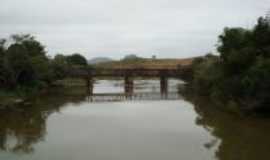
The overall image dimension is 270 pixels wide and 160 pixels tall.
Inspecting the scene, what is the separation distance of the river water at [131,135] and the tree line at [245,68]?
1330 millimetres

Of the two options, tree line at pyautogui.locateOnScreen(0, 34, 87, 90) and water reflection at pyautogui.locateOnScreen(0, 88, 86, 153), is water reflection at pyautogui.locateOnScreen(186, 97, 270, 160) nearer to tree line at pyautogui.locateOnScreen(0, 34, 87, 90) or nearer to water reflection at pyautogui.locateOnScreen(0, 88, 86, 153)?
water reflection at pyautogui.locateOnScreen(0, 88, 86, 153)

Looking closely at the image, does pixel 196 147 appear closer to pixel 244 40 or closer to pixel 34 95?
pixel 244 40

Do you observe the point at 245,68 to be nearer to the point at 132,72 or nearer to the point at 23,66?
the point at 23,66

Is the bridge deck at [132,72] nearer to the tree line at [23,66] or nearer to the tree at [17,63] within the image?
the tree line at [23,66]

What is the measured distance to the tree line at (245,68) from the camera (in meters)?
21.5

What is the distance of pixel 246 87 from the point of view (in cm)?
2227

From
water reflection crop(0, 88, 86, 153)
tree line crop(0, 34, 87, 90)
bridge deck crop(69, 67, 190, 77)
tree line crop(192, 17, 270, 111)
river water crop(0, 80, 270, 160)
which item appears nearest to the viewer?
river water crop(0, 80, 270, 160)

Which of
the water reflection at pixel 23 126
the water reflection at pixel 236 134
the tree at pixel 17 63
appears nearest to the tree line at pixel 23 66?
the tree at pixel 17 63

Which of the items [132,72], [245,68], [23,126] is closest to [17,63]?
[23,126]

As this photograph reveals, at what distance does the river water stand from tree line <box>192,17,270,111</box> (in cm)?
133

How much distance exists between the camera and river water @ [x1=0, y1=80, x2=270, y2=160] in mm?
14766

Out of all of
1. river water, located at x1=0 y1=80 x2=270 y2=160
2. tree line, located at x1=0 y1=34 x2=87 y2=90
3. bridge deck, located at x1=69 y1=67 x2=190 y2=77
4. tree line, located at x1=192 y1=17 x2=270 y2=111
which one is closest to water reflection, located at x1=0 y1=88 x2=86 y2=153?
river water, located at x1=0 y1=80 x2=270 y2=160

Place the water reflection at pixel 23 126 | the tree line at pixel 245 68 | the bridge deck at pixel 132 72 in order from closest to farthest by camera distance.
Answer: the water reflection at pixel 23 126, the tree line at pixel 245 68, the bridge deck at pixel 132 72

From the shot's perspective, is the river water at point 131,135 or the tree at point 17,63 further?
the tree at point 17,63
